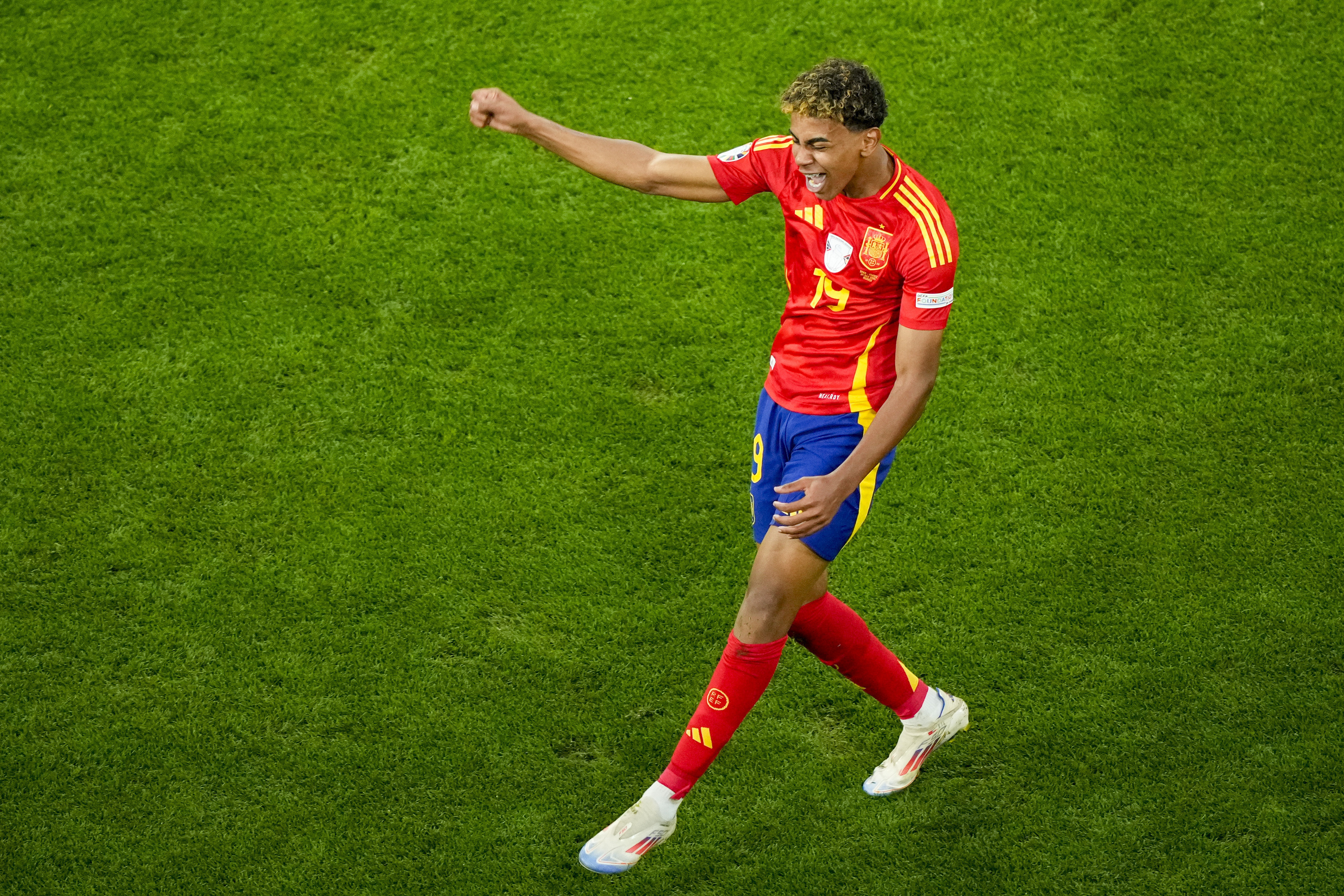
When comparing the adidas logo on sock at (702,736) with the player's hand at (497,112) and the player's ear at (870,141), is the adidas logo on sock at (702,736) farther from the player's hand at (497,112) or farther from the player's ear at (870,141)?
the player's hand at (497,112)

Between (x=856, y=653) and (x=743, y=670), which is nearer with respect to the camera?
(x=743, y=670)

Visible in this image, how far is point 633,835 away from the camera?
11.7 feet

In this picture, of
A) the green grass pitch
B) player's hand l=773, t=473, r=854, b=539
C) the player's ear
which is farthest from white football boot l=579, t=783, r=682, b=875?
the player's ear

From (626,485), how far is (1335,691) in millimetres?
2475

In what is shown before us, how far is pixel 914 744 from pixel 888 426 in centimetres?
114

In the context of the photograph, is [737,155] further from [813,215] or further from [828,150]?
[828,150]

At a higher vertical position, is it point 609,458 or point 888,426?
point 888,426

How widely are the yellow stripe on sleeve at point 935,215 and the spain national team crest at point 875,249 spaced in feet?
0.41

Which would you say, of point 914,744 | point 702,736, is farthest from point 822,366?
point 914,744

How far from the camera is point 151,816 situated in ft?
12.4

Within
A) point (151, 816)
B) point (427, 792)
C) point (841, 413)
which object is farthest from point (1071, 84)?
point (151, 816)

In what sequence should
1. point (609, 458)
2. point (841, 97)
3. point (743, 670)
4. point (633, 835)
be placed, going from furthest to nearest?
point (609, 458)
point (633, 835)
point (743, 670)
point (841, 97)

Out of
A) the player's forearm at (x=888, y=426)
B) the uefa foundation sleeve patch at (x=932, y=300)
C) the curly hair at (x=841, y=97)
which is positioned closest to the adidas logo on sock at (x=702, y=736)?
the player's forearm at (x=888, y=426)

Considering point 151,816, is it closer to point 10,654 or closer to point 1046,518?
point 10,654
